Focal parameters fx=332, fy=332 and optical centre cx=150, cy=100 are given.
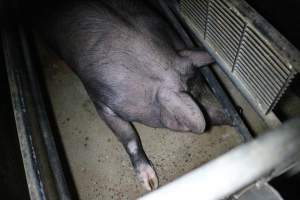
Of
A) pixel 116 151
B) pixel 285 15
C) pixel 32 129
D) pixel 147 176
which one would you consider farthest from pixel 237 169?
pixel 285 15

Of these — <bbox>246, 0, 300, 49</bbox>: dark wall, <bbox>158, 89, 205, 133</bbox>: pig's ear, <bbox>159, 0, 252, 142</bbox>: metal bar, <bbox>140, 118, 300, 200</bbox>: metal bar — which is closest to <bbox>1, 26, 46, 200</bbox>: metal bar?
<bbox>158, 89, 205, 133</bbox>: pig's ear

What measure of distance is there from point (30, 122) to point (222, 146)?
3.15 ft

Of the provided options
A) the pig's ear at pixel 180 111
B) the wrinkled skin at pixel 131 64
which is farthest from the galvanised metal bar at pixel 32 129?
the pig's ear at pixel 180 111

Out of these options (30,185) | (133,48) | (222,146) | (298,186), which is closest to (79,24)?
(133,48)

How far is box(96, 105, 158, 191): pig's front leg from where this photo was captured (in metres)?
1.63

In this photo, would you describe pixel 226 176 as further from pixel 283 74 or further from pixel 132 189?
pixel 132 189

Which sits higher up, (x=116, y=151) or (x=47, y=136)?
(x=47, y=136)

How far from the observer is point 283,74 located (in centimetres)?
109

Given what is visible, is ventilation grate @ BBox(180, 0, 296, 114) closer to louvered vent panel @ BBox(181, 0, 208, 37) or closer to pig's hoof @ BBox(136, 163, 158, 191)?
louvered vent panel @ BBox(181, 0, 208, 37)

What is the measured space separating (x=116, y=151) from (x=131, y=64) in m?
0.57

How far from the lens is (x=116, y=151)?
1.79 m

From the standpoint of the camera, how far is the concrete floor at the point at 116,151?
5.53 ft

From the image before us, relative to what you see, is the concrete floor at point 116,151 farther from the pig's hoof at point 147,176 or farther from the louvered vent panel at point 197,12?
the louvered vent panel at point 197,12

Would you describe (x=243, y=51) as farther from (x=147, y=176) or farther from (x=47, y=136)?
(x=47, y=136)
